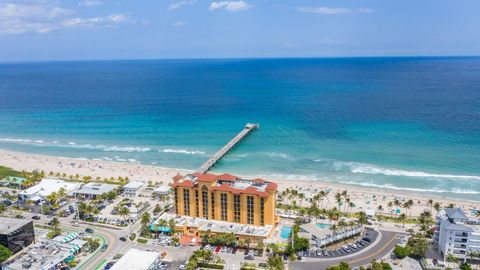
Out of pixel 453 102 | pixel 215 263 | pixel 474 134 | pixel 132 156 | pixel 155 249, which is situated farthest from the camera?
pixel 453 102

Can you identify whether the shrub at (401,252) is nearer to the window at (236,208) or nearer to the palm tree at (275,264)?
the palm tree at (275,264)

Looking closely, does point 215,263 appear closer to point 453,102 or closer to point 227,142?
point 227,142

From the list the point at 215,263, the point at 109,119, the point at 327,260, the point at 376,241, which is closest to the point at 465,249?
the point at 376,241

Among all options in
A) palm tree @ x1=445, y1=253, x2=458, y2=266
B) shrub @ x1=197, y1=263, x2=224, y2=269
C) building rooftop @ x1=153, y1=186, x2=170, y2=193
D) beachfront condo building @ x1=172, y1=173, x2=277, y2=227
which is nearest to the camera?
shrub @ x1=197, y1=263, x2=224, y2=269

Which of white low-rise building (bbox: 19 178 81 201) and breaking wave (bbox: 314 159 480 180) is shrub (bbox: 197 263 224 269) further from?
breaking wave (bbox: 314 159 480 180)

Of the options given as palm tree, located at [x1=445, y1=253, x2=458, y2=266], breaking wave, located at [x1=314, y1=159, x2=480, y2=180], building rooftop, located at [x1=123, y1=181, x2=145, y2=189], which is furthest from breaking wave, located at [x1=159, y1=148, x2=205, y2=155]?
palm tree, located at [x1=445, y1=253, x2=458, y2=266]
